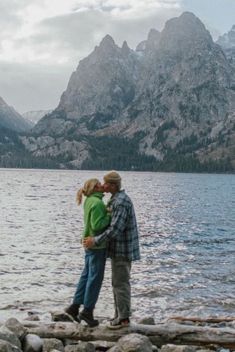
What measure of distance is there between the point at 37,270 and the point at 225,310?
39.4 feet

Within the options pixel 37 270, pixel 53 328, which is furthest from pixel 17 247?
pixel 53 328

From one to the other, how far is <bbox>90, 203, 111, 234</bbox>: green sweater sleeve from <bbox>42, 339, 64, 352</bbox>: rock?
2912 millimetres

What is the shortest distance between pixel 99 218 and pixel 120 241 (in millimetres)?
811

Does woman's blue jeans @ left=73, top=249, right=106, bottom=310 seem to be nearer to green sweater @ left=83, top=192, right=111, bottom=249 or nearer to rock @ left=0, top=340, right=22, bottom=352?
green sweater @ left=83, top=192, right=111, bottom=249

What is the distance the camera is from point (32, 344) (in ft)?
42.3

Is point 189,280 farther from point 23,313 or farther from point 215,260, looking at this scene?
point 23,313

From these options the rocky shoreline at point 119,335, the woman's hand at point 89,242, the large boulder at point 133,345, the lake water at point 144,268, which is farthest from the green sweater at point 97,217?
the lake water at point 144,268

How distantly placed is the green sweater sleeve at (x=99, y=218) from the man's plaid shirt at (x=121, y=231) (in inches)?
8.9

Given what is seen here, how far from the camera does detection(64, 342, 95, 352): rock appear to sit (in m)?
12.6

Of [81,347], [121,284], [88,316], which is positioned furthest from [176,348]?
[88,316]

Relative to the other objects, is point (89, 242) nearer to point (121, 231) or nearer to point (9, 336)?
point (121, 231)

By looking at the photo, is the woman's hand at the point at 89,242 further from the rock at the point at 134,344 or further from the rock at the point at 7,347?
the rock at the point at 7,347

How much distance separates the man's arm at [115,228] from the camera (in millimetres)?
13648

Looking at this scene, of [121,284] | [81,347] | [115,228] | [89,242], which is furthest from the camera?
[121,284]
